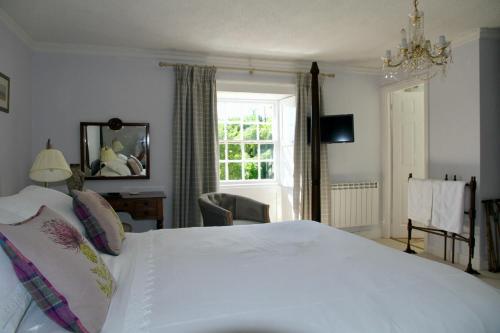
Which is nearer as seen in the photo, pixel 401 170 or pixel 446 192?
pixel 446 192

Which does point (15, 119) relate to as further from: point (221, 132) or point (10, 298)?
Answer: point (10, 298)

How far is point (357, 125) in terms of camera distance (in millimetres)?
5062

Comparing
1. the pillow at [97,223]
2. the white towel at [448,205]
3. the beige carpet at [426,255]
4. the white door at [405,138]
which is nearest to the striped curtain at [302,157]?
the beige carpet at [426,255]

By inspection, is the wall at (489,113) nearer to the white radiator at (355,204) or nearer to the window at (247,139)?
the white radiator at (355,204)

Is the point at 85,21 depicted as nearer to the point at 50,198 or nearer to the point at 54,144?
the point at 54,144

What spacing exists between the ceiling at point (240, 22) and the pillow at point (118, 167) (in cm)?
134

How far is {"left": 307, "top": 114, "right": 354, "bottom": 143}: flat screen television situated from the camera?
438cm

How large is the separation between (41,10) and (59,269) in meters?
2.85

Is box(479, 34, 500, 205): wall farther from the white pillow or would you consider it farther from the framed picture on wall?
the framed picture on wall

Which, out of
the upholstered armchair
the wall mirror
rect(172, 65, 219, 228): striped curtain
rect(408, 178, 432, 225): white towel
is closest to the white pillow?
the wall mirror

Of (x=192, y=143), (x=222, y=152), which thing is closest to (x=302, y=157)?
(x=222, y=152)

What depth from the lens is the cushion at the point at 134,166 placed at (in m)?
4.11

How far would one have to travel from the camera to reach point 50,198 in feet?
5.93

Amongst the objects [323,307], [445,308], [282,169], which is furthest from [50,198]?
[282,169]
